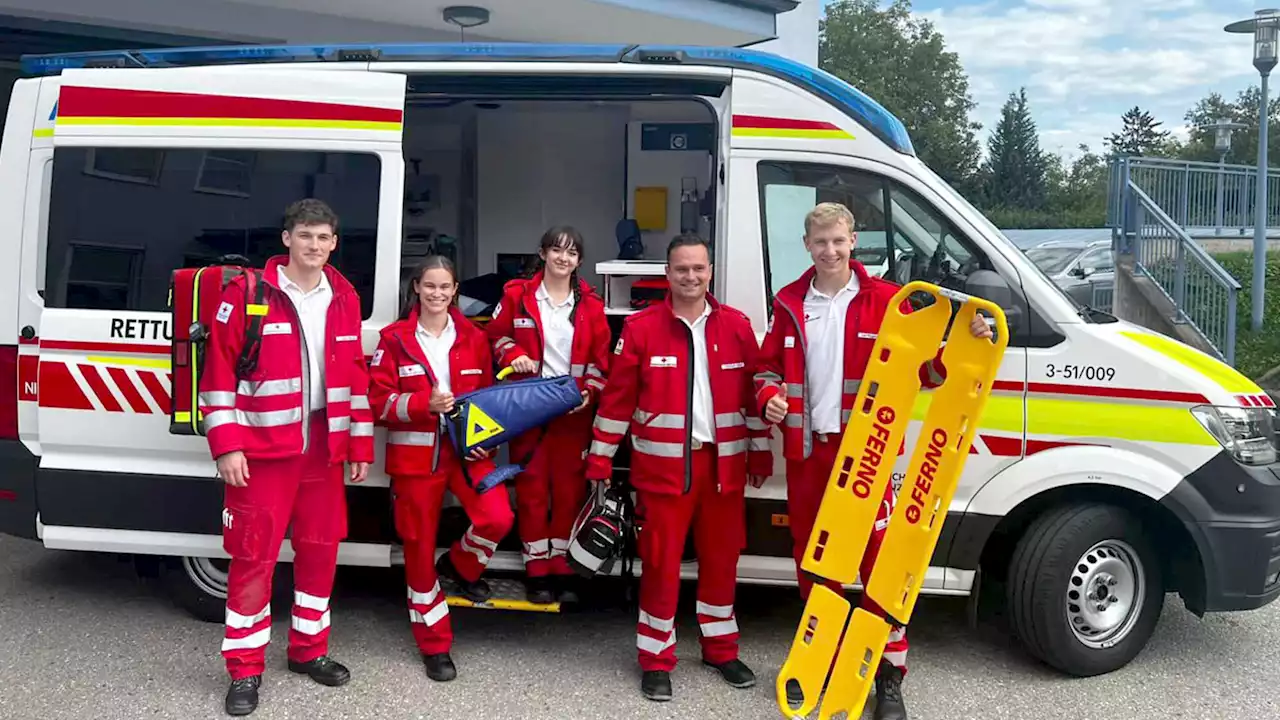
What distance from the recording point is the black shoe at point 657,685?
3725 millimetres

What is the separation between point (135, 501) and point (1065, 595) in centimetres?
369

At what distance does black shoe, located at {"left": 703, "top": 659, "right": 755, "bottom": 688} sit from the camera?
3822 millimetres

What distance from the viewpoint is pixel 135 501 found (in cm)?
409

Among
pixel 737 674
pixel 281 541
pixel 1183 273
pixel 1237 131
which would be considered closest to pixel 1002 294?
pixel 737 674

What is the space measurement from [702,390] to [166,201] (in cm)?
228

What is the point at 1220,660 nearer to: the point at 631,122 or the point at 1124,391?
the point at 1124,391

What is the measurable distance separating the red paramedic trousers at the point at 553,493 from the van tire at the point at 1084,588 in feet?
5.69

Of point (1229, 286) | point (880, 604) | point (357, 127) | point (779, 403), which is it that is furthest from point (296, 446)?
point (1229, 286)

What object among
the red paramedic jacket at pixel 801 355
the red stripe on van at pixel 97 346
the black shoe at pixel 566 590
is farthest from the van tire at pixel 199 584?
the red paramedic jacket at pixel 801 355

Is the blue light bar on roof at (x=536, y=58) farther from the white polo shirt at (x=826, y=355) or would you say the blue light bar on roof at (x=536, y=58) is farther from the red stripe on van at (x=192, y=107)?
the white polo shirt at (x=826, y=355)

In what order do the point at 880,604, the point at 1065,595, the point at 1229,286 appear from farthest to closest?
the point at 1229,286
the point at 1065,595
the point at 880,604

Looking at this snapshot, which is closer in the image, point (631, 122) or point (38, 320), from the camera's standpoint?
point (38, 320)

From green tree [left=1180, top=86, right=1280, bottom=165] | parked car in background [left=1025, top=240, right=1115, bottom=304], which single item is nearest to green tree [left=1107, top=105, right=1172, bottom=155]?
green tree [left=1180, top=86, right=1280, bottom=165]

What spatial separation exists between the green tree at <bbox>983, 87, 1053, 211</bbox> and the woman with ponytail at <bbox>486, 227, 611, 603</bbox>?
2071 inches
